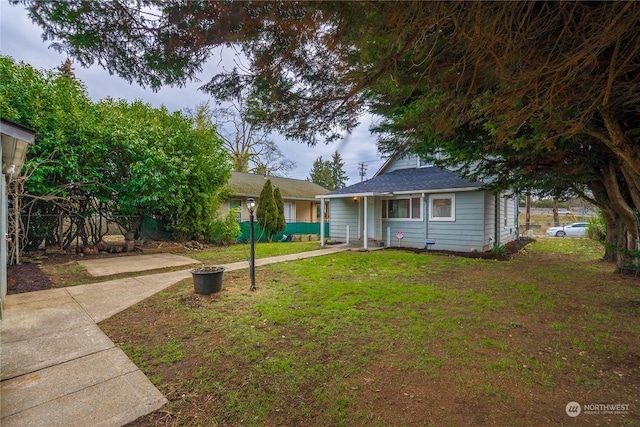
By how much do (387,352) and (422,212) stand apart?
340 inches

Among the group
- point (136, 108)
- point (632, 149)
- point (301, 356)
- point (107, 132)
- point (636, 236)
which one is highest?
point (136, 108)

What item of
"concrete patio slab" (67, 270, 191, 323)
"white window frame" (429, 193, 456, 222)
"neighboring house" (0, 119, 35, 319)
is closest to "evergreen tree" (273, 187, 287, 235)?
"white window frame" (429, 193, 456, 222)

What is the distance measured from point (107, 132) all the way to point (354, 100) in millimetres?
8743

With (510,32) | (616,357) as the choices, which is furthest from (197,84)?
(616,357)

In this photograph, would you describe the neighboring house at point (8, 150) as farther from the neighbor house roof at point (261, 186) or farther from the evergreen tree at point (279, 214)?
the neighbor house roof at point (261, 186)

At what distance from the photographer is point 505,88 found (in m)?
2.90

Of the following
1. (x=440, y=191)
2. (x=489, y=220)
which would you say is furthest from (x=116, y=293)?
(x=489, y=220)

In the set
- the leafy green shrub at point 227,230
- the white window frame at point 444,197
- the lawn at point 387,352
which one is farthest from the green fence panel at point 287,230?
the lawn at point 387,352

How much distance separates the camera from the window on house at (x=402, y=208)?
11195mm

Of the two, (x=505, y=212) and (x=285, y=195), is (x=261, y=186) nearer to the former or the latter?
(x=285, y=195)

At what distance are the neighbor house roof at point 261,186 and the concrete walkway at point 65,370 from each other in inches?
451

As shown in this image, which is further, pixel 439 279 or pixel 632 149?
pixel 439 279

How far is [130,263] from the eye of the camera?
7.73m

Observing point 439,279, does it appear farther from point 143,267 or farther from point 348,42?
point 143,267
